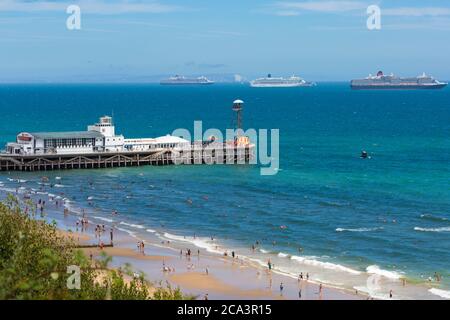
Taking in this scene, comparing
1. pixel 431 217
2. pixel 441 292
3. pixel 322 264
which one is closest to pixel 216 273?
pixel 322 264

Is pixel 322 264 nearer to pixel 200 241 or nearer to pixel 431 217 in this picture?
pixel 200 241

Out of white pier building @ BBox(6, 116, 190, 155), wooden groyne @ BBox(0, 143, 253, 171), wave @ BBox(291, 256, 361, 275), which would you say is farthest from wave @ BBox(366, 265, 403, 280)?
white pier building @ BBox(6, 116, 190, 155)

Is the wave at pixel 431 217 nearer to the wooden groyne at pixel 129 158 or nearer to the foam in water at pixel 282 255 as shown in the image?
the foam in water at pixel 282 255

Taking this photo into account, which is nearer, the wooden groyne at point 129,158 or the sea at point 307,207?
the sea at point 307,207

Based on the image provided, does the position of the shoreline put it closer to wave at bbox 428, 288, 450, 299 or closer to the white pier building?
wave at bbox 428, 288, 450, 299

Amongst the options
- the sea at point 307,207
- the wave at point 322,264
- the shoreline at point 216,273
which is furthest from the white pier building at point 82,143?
the wave at point 322,264

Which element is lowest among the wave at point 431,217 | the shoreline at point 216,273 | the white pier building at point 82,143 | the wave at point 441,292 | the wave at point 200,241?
the wave at point 441,292
